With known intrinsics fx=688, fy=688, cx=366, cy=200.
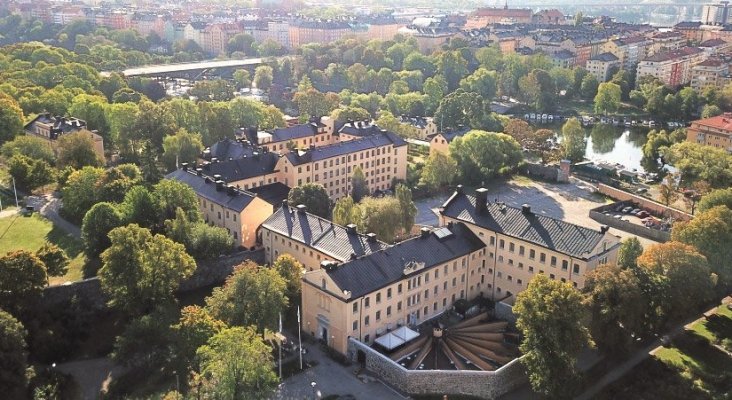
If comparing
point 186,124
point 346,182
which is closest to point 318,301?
point 346,182

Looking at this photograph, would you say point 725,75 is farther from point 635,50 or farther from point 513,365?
point 513,365

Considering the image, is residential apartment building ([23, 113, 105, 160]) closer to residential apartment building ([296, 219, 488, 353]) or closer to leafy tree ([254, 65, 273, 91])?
residential apartment building ([296, 219, 488, 353])

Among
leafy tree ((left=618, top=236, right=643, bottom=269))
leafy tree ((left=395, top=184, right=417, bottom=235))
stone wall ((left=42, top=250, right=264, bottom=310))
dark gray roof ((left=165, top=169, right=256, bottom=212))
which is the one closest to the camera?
stone wall ((left=42, top=250, right=264, bottom=310))

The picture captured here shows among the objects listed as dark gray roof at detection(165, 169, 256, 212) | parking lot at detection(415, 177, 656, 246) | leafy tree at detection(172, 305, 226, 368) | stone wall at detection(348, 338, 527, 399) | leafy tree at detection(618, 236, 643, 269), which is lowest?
parking lot at detection(415, 177, 656, 246)

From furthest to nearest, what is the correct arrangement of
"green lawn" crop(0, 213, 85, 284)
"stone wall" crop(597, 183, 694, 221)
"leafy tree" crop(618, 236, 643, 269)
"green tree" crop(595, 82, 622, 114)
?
"green tree" crop(595, 82, 622, 114) → "stone wall" crop(597, 183, 694, 221) → "green lawn" crop(0, 213, 85, 284) → "leafy tree" crop(618, 236, 643, 269)

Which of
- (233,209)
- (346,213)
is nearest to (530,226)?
(346,213)

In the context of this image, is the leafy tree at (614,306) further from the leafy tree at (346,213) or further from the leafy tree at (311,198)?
the leafy tree at (311,198)

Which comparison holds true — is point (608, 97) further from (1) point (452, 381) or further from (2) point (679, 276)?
(1) point (452, 381)

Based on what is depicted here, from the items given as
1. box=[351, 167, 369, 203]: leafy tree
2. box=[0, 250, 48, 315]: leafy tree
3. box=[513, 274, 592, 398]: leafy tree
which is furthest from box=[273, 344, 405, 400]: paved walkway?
box=[351, 167, 369, 203]: leafy tree
